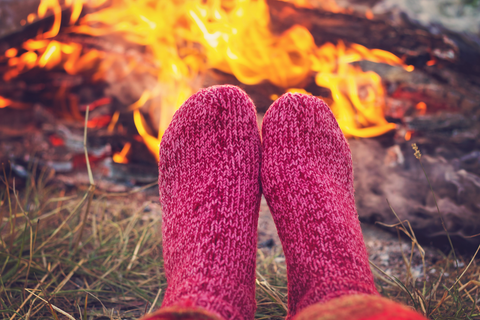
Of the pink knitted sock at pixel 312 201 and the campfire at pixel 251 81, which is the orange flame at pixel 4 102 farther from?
the pink knitted sock at pixel 312 201

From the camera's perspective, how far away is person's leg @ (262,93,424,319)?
63cm

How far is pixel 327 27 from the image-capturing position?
1375mm

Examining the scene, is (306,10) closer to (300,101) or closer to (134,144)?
(300,101)

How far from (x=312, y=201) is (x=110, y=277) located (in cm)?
61

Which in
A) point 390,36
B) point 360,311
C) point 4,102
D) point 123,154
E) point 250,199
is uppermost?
point 390,36

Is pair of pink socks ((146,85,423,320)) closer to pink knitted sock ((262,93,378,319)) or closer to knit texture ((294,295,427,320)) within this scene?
pink knitted sock ((262,93,378,319))

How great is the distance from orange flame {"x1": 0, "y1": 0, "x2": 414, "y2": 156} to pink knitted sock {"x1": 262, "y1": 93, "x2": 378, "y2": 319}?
1.77ft

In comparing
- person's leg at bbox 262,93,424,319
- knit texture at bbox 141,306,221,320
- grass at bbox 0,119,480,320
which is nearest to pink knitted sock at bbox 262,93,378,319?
person's leg at bbox 262,93,424,319

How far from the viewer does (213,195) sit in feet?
2.41

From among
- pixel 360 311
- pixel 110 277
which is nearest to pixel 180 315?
pixel 360 311

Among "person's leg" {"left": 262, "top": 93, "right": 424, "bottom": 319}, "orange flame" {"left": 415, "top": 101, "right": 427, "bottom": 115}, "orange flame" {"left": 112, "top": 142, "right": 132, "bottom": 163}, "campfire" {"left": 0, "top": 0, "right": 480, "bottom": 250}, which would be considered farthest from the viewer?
"orange flame" {"left": 112, "top": 142, "right": 132, "bottom": 163}

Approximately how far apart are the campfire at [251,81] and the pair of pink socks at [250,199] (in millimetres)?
468

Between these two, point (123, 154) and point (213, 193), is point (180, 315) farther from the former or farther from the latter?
point (123, 154)

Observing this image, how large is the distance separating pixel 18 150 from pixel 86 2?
2.57 feet
